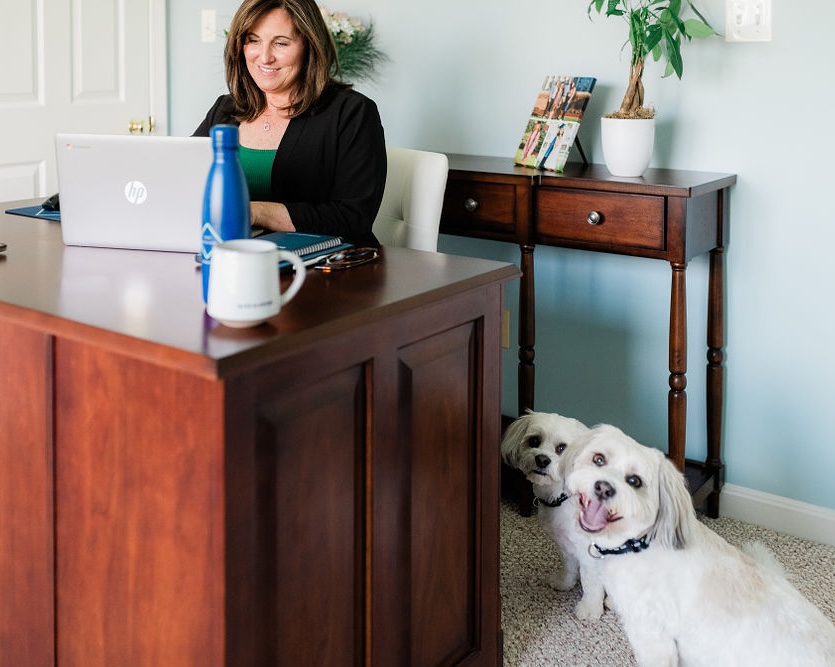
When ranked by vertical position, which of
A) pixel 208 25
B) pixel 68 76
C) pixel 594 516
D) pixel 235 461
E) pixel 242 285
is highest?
pixel 208 25

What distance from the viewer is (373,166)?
229 cm

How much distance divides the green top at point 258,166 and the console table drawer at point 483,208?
1.77 ft

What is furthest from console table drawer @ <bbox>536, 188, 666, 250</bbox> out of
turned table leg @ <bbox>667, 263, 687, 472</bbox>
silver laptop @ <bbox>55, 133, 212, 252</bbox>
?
Answer: silver laptop @ <bbox>55, 133, 212, 252</bbox>

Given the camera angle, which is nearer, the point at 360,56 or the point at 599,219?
the point at 599,219

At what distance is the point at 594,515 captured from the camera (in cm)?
182

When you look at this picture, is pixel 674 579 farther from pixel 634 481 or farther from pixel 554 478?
pixel 554 478

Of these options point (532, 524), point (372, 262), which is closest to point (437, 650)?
point (372, 262)

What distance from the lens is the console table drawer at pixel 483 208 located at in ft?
8.40

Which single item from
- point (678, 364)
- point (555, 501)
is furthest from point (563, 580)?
point (678, 364)

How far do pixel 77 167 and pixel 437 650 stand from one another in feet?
3.40

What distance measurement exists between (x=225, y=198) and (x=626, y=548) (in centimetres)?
100

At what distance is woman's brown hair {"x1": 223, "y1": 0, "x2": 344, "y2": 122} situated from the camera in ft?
7.39

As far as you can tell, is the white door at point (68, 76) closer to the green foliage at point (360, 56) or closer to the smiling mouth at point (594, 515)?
the green foliage at point (360, 56)

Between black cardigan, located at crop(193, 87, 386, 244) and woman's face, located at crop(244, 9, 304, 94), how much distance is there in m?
0.10
